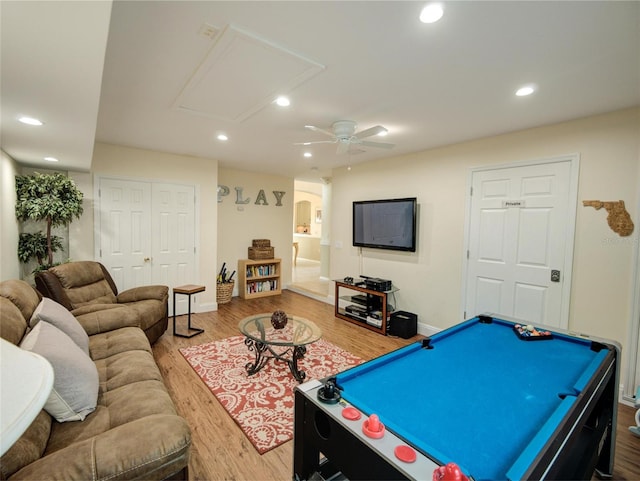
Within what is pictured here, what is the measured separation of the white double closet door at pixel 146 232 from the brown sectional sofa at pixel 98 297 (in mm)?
490

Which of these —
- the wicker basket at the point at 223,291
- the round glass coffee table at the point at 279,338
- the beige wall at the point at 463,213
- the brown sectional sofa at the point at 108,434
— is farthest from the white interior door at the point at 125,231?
the beige wall at the point at 463,213

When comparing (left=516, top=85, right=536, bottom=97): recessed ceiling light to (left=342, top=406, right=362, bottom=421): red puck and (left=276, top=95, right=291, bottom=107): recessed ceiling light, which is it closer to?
(left=276, top=95, right=291, bottom=107): recessed ceiling light

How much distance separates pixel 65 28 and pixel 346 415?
177cm

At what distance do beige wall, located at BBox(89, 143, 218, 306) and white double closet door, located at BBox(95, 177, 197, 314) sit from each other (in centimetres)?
10

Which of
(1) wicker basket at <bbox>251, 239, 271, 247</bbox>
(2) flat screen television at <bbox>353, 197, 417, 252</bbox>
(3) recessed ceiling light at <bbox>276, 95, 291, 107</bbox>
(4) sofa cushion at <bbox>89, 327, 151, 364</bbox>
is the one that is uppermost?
(3) recessed ceiling light at <bbox>276, 95, 291, 107</bbox>

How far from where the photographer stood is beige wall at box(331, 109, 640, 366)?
2.62 metres

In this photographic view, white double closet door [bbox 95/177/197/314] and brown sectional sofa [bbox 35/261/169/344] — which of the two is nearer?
brown sectional sofa [bbox 35/261/169/344]

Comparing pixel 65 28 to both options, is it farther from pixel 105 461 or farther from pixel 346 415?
pixel 346 415

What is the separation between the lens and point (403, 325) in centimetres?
391

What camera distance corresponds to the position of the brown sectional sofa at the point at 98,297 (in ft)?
9.23

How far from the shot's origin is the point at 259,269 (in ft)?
19.7

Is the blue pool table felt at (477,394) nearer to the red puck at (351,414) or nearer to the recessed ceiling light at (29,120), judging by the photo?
the red puck at (351,414)

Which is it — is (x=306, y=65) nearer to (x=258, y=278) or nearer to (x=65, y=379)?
(x=65, y=379)

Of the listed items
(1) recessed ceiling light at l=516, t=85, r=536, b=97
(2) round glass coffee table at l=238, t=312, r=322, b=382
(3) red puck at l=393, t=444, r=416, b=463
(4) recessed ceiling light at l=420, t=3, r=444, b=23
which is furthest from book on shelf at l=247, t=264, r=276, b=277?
(3) red puck at l=393, t=444, r=416, b=463
